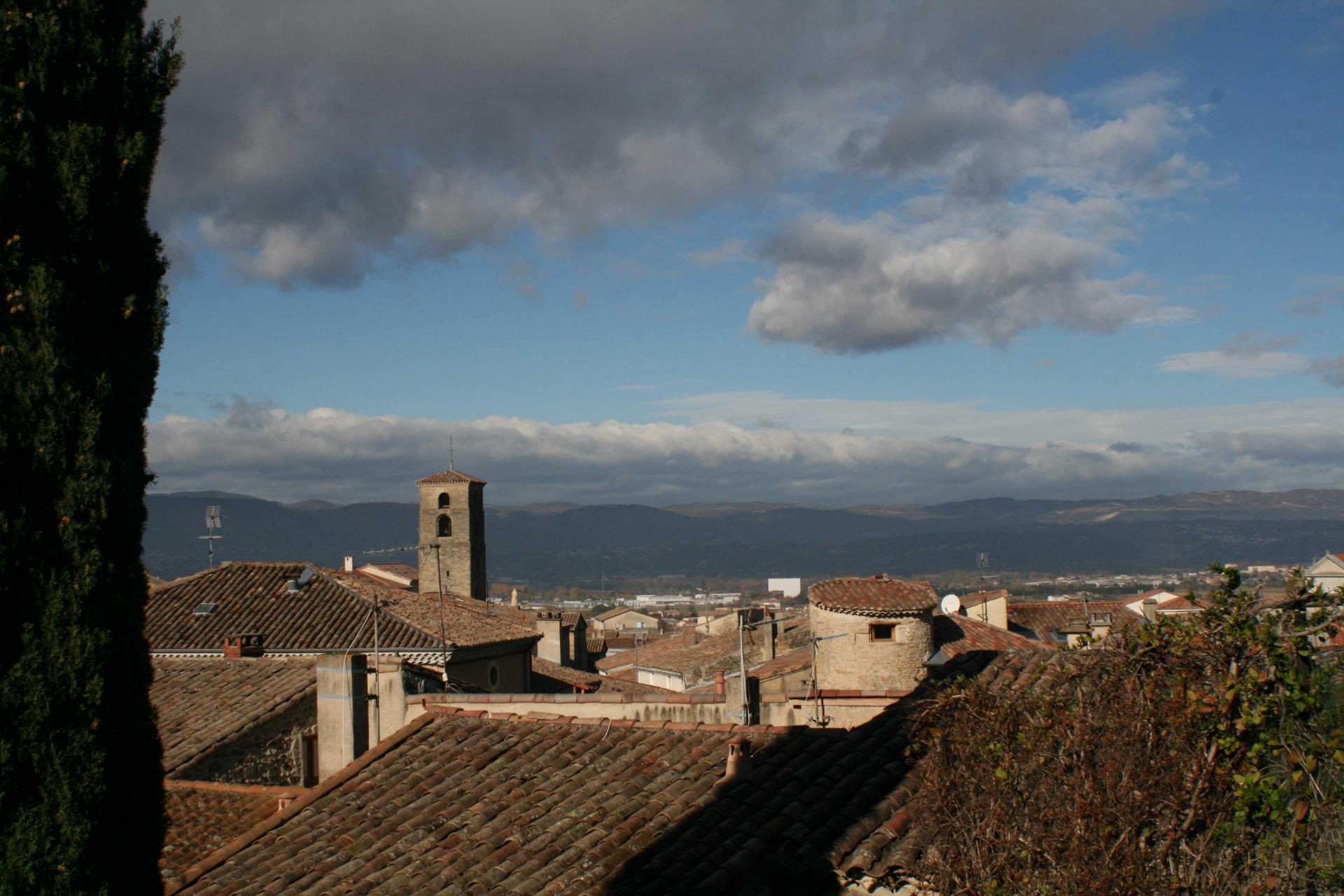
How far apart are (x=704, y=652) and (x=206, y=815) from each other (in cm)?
3067

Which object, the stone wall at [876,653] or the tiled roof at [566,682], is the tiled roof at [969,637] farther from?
the tiled roof at [566,682]

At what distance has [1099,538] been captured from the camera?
196000mm

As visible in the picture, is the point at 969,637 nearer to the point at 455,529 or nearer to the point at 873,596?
the point at 873,596

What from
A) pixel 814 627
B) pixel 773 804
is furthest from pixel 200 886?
pixel 814 627

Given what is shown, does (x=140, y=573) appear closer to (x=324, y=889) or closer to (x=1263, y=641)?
(x=324, y=889)

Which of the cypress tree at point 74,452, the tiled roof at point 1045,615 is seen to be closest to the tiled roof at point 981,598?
the tiled roof at point 1045,615

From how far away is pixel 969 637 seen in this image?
27297 mm

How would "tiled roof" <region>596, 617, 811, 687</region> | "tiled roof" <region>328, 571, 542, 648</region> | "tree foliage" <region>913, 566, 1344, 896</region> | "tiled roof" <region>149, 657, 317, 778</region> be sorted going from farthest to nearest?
1. "tiled roof" <region>596, 617, 811, 687</region>
2. "tiled roof" <region>328, 571, 542, 648</region>
3. "tiled roof" <region>149, 657, 317, 778</region>
4. "tree foliage" <region>913, 566, 1344, 896</region>

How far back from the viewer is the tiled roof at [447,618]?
27.7 metres

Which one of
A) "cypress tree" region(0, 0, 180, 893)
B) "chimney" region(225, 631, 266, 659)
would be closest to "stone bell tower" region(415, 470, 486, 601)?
"chimney" region(225, 631, 266, 659)

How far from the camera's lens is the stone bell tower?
6394 centimetres

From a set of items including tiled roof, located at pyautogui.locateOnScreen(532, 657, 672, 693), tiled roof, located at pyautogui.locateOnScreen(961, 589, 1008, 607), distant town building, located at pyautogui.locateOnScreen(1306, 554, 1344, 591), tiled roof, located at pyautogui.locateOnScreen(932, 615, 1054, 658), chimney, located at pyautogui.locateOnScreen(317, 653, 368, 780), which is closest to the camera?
chimney, located at pyautogui.locateOnScreen(317, 653, 368, 780)

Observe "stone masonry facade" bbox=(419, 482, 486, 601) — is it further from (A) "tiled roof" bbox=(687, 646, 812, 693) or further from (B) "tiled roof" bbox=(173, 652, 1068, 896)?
(B) "tiled roof" bbox=(173, 652, 1068, 896)

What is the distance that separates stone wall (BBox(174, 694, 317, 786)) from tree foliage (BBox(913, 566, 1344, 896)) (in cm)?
1247
